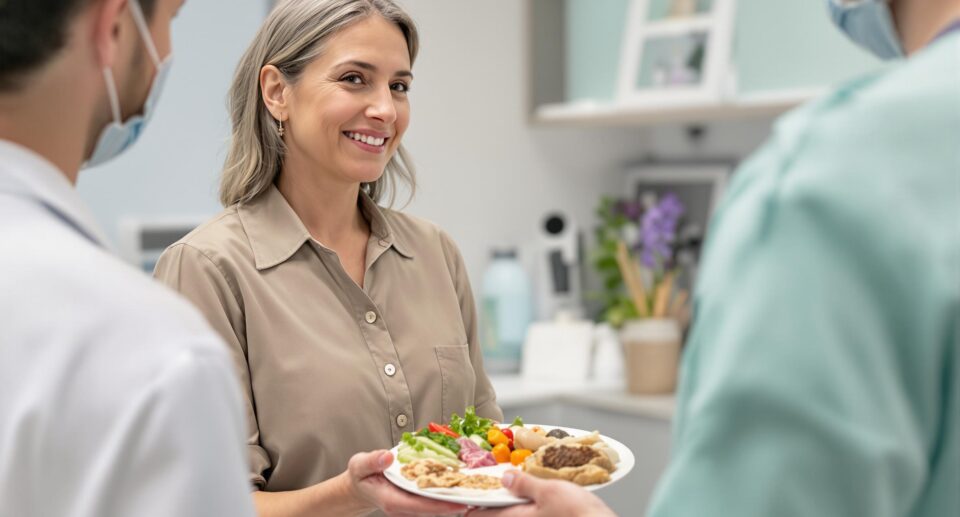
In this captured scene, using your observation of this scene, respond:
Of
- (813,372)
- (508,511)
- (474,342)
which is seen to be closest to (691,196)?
(474,342)

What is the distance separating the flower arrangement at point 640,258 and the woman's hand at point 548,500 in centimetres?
177

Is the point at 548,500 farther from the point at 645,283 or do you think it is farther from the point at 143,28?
the point at 645,283

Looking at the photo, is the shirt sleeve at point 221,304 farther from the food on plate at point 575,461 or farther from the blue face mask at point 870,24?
the blue face mask at point 870,24

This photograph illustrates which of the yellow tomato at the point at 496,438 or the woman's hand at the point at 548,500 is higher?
the woman's hand at the point at 548,500

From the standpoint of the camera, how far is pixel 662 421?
109 inches

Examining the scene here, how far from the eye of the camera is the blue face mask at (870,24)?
30.3 inches

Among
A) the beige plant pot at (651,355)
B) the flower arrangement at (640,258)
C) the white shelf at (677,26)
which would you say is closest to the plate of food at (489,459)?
the beige plant pot at (651,355)

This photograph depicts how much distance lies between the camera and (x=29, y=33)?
2.30ft

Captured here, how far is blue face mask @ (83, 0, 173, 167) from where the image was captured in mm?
772

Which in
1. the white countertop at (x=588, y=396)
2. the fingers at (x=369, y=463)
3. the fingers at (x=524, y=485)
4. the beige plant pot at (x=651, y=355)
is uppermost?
the fingers at (x=524, y=485)

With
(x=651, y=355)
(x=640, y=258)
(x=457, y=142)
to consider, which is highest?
(x=457, y=142)

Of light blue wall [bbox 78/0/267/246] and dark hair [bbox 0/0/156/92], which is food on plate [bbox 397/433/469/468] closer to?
dark hair [bbox 0/0/156/92]

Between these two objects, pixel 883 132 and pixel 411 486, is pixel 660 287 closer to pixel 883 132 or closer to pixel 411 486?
pixel 411 486

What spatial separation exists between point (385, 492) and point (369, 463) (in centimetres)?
4
